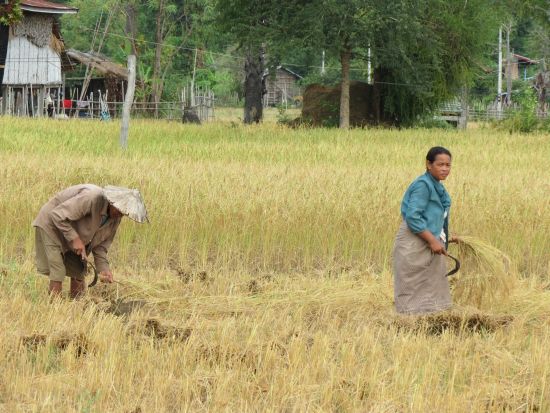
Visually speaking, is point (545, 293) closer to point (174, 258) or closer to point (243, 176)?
point (174, 258)

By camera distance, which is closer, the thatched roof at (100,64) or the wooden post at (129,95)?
the wooden post at (129,95)

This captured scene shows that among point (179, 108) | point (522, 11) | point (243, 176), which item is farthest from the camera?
point (179, 108)

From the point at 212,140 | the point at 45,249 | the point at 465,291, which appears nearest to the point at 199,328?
the point at 45,249

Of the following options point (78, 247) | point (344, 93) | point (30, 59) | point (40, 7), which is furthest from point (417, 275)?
point (30, 59)

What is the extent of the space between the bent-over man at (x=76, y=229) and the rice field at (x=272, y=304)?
0.23 m

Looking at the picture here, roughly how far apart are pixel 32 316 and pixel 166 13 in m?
39.8

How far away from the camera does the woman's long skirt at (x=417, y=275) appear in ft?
21.8

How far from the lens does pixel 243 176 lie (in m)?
11.6

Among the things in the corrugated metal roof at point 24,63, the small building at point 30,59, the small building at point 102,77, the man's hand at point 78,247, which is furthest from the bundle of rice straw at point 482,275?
the small building at point 102,77

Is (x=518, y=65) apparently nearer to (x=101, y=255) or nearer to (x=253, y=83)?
(x=253, y=83)

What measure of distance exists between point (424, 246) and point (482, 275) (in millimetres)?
585

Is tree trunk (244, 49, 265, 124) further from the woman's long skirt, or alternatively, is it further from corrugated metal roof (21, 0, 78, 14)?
the woman's long skirt

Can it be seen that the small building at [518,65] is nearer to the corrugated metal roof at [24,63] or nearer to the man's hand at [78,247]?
the corrugated metal roof at [24,63]

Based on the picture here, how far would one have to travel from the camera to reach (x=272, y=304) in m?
7.13
